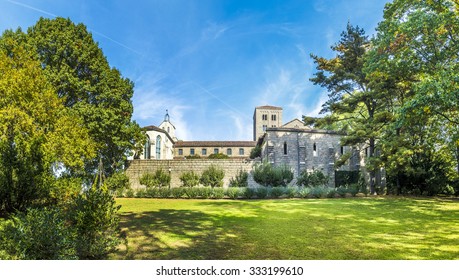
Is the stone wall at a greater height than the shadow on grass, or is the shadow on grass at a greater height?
the stone wall

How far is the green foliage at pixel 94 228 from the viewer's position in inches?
181

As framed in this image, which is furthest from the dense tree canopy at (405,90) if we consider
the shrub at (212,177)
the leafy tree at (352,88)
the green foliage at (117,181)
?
the green foliage at (117,181)

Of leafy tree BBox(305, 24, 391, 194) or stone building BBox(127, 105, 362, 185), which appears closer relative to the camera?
leafy tree BBox(305, 24, 391, 194)

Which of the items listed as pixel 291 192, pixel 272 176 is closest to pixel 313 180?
pixel 291 192

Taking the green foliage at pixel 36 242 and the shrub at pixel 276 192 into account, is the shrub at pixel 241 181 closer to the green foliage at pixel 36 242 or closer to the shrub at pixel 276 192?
the shrub at pixel 276 192

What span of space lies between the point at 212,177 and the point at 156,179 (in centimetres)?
538

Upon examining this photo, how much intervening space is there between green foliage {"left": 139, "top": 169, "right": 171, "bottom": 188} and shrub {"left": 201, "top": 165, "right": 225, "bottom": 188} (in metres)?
3.49

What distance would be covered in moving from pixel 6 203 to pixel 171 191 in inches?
580

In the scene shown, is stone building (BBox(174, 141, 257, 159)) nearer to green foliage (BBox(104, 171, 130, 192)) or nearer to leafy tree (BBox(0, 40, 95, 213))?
green foliage (BBox(104, 171, 130, 192))

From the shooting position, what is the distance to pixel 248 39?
5.80 m

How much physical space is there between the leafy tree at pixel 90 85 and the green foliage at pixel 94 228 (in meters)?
11.1

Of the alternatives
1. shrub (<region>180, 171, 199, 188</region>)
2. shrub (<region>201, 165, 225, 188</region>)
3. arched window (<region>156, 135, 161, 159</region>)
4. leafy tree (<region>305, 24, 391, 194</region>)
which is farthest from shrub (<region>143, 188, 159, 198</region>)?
arched window (<region>156, 135, 161, 159</region>)

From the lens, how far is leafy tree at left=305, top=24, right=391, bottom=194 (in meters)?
16.7

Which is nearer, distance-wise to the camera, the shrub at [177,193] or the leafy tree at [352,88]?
the leafy tree at [352,88]
